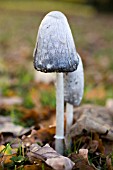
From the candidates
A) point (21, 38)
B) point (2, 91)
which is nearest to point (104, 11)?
point (21, 38)

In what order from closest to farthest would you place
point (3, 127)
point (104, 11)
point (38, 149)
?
point (38, 149) → point (3, 127) → point (104, 11)

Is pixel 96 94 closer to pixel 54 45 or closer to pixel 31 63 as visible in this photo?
pixel 31 63

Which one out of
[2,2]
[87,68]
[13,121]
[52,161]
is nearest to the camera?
[52,161]

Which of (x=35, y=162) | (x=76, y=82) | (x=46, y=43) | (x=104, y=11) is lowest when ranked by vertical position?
(x=35, y=162)

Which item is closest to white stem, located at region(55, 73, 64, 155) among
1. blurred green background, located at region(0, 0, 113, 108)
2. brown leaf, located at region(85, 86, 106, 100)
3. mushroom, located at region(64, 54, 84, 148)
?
mushroom, located at region(64, 54, 84, 148)

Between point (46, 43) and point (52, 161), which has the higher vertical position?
point (46, 43)

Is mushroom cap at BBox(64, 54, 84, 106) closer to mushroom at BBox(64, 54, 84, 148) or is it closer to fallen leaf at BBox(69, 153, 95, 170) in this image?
mushroom at BBox(64, 54, 84, 148)

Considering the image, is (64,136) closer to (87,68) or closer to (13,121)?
(13,121)
